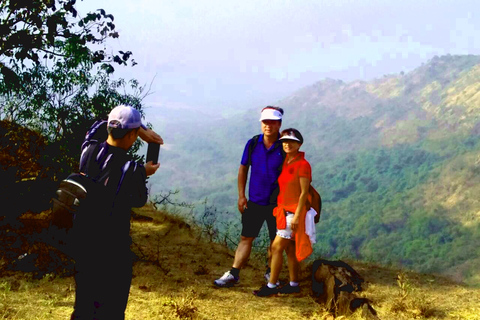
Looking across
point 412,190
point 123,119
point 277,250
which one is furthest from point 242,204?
point 412,190

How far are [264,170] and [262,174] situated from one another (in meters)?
0.06

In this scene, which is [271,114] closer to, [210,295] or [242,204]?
[242,204]

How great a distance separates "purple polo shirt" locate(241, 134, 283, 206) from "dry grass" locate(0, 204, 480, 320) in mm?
1290

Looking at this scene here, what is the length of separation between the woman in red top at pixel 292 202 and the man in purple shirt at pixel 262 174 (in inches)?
6.9

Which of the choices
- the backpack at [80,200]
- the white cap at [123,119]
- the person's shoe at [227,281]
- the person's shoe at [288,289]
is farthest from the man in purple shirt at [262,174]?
the backpack at [80,200]

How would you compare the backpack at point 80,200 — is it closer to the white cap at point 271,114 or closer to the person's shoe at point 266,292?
the white cap at point 271,114

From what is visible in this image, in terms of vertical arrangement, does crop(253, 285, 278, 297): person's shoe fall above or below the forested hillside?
below

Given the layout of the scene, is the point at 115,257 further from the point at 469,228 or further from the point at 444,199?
the point at 444,199

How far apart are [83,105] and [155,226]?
299 centimetres

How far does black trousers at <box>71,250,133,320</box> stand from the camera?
10.1 feet

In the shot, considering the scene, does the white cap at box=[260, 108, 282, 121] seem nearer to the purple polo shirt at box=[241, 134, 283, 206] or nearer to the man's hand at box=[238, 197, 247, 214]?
the purple polo shirt at box=[241, 134, 283, 206]

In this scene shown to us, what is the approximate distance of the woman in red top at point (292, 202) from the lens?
5.34 m

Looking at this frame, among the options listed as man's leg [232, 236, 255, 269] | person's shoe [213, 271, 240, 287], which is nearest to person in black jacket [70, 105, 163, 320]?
man's leg [232, 236, 255, 269]

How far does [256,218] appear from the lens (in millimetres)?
5844
